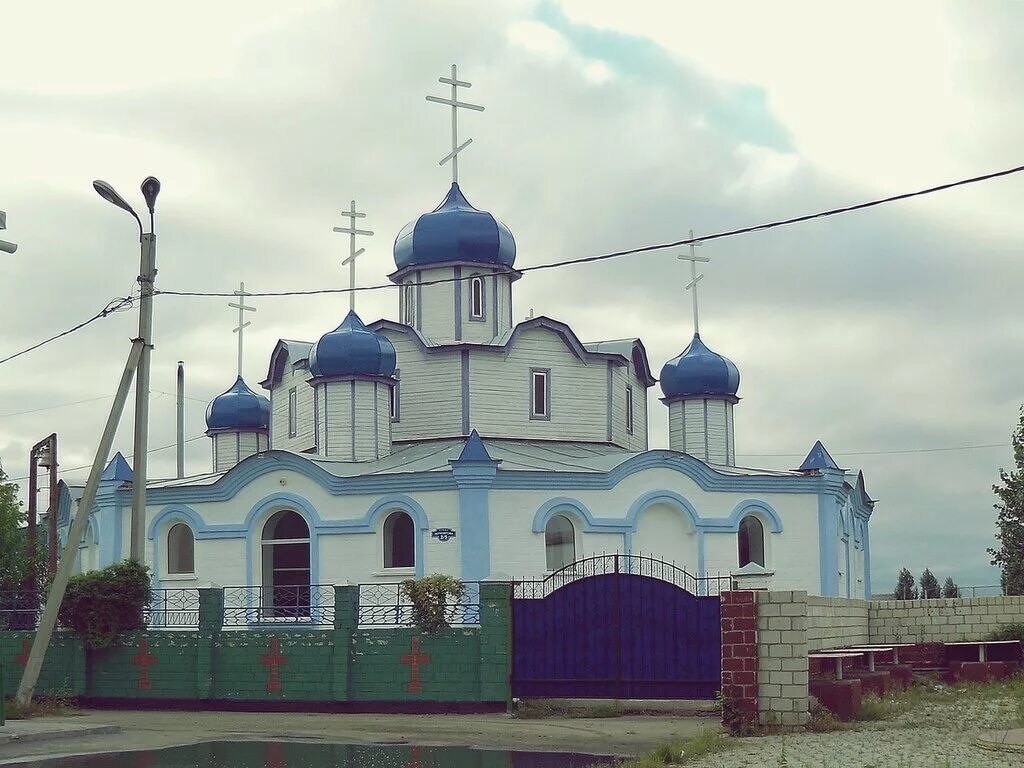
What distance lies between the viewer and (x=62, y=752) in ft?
44.7

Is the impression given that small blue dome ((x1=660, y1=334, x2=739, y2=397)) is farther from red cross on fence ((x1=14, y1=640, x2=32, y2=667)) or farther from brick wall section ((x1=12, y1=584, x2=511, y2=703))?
red cross on fence ((x1=14, y1=640, x2=32, y2=667))

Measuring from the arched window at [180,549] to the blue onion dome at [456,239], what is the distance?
7788 millimetres

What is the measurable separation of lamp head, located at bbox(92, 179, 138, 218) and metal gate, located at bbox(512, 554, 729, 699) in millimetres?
7326

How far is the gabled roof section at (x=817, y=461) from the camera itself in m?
29.2

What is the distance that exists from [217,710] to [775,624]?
328 inches

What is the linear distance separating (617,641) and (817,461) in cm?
1320

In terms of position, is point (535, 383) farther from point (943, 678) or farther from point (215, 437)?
point (943, 678)

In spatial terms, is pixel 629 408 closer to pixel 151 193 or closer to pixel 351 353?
pixel 351 353

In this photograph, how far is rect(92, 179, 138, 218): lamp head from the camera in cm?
1842

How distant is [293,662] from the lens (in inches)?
727

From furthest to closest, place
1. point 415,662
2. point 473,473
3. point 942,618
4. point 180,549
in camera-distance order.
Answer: point 180,549 → point 473,473 → point 942,618 → point 415,662

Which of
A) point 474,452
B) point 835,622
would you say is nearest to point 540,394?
point 474,452

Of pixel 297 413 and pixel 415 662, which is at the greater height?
pixel 297 413

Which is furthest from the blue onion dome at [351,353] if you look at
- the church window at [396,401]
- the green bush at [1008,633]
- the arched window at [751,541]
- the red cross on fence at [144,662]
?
the green bush at [1008,633]
